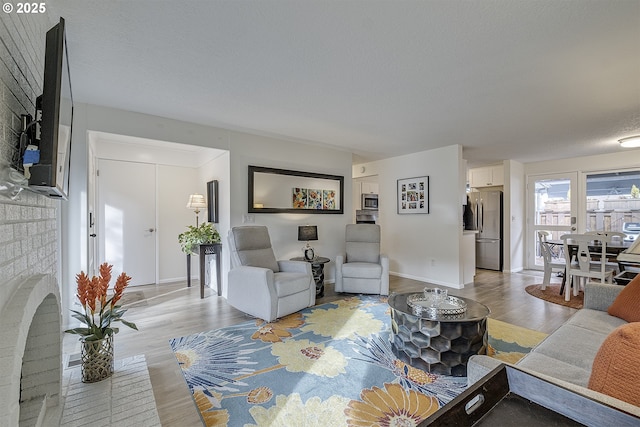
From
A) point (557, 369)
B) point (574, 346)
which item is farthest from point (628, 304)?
point (557, 369)

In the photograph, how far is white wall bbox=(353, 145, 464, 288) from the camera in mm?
4676

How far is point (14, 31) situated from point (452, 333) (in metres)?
2.76

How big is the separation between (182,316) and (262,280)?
1.12 meters

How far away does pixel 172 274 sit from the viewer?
491 centimetres

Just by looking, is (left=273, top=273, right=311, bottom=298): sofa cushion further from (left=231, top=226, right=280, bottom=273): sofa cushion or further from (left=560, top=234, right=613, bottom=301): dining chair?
(left=560, top=234, right=613, bottom=301): dining chair

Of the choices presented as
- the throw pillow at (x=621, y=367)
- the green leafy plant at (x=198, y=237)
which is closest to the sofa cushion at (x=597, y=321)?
the throw pillow at (x=621, y=367)

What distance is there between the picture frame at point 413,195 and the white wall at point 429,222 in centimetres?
8

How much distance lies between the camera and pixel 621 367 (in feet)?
2.72

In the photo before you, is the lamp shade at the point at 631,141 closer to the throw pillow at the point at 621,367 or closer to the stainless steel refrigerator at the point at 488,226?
the stainless steel refrigerator at the point at 488,226

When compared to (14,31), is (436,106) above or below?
above

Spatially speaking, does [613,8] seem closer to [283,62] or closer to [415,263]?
[283,62]

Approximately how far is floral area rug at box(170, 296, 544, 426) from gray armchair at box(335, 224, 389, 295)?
1.03 m

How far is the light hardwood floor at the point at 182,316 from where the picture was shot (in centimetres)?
191

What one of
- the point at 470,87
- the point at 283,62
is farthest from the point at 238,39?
the point at 470,87
